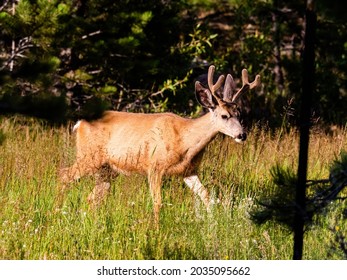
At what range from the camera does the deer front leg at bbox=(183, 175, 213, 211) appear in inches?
292

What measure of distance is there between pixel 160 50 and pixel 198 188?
491 centimetres

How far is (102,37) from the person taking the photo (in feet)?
39.3

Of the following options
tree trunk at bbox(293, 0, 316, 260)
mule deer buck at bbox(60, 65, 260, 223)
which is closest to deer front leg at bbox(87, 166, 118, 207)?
mule deer buck at bbox(60, 65, 260, 223)

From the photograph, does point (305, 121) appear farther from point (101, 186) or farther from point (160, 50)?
point (160, 50)

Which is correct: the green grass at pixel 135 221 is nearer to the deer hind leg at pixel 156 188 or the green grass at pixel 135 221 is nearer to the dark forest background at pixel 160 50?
the deer hind leg at pixel 156 188

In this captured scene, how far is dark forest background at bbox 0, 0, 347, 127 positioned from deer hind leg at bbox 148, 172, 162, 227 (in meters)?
1.48

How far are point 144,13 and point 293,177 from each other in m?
7.01

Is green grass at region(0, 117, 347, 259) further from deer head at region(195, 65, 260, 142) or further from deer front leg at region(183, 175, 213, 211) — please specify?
deer head at region(195, 65, 260, 142)

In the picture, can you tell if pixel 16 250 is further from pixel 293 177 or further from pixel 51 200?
pixel 293 177

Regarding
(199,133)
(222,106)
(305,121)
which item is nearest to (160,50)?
(222,106)

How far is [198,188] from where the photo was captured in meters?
7.78

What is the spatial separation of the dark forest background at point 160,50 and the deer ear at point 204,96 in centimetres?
74

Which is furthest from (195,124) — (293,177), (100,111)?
(100,111)

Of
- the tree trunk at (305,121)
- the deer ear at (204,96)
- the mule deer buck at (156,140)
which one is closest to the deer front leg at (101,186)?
the mule deer buck at (156,140)
